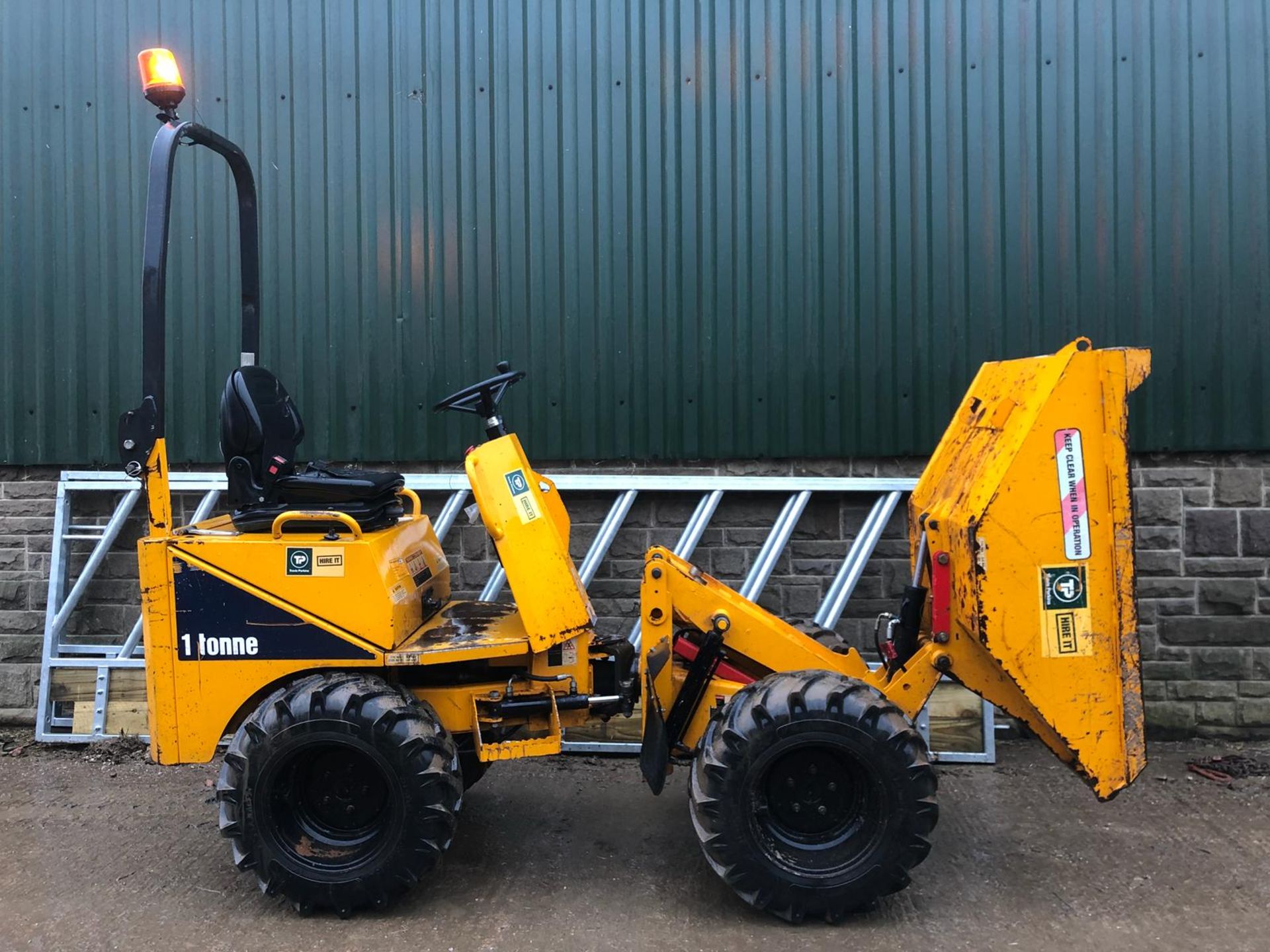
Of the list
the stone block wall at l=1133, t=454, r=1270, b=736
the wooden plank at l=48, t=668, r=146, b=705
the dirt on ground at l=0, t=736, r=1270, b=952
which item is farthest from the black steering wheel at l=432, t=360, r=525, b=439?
the stone block wall at l=1133, t=454, r=1270, b=736

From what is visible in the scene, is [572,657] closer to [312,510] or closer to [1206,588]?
[312,510]

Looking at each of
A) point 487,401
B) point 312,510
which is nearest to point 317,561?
point 312,510

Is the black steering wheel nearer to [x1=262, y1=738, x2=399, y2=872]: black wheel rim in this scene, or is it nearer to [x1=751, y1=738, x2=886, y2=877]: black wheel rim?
[x1=262, y1=738, x2=399, y2=872]: black wheel rim

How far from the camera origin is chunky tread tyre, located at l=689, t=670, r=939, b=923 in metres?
3.79

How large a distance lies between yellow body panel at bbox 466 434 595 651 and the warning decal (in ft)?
6.30

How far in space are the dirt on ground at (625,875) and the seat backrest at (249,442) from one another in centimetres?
171

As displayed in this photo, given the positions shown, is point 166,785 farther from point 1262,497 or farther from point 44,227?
point 1262,497

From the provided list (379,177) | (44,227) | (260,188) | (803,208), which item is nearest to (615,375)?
(803,208)

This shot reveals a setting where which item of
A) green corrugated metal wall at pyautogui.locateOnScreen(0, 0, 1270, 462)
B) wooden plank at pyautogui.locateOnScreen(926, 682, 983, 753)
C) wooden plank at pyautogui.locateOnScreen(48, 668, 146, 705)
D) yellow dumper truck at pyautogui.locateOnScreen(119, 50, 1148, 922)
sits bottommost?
wooden plank at pyautogui.locateOnScreen(926, 682, 983, 753)

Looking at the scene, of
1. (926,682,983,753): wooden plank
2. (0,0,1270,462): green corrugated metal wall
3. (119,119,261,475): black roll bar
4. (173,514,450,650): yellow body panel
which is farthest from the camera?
(0,0,1270,462): green corrugated metal wall

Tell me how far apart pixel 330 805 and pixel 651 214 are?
12.8ft

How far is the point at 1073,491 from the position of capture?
3.75m

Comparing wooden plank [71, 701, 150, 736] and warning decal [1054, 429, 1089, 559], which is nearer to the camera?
warning decal [1054, 429, 1089, 559]

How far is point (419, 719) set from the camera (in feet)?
12.9
